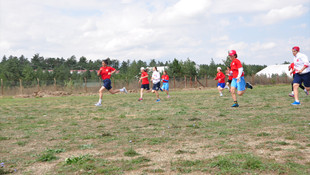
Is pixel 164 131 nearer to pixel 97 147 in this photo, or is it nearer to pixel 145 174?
pixel 97 147

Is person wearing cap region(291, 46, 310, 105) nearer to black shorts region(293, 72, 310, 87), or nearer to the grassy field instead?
black shorts region(293, 72, 310, 87)

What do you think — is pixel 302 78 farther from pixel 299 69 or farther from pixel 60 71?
pixel 60 71

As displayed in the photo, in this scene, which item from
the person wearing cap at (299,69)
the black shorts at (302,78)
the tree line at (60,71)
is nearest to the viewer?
the person wearing cap at (299,69)

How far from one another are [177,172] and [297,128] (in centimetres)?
350

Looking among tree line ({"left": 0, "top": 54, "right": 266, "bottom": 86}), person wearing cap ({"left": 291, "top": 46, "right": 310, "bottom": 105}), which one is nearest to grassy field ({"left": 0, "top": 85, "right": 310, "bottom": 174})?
person wearing cap ({"left": 291, "top": 46, "right": 310, "bottom": 105})

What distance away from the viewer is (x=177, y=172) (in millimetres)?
3430

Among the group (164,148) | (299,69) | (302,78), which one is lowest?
(164,148)

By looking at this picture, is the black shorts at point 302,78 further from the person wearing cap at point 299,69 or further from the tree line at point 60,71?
the tree line at point 60,71

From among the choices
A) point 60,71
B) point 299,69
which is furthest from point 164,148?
point 60,71

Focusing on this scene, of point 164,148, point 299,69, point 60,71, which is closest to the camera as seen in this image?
point 164,148

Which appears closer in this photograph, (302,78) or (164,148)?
(164,148)

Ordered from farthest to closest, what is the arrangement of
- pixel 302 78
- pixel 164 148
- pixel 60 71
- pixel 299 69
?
pixel 60 71 < pixel 302 78 < pixel 299 69 < pixel 164 148

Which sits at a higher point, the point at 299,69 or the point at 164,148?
the point at 299,69

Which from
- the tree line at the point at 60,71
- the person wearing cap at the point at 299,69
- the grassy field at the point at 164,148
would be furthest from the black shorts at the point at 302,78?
the tree line at the point at 60,71
